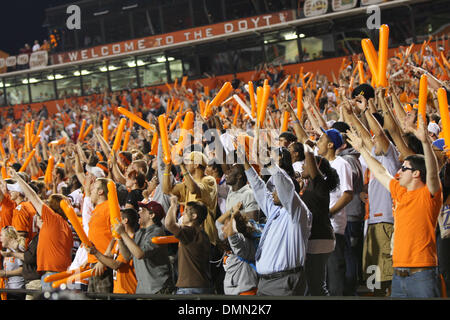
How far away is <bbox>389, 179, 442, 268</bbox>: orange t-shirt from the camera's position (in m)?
3.52

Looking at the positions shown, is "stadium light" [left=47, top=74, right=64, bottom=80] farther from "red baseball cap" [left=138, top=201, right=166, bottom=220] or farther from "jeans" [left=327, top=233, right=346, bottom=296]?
"jeans" [left=327, top=233, right=346, bottom=296]

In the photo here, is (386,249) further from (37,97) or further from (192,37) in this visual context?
(37,97)

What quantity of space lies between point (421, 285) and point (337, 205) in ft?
4.30

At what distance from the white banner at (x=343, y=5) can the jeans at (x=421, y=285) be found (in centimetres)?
1696

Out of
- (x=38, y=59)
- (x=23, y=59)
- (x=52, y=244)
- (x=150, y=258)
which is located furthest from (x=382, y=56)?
(x=23, y=59)

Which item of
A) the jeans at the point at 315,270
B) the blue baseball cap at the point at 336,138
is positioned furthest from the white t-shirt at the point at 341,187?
the jeans at the point at 315,270

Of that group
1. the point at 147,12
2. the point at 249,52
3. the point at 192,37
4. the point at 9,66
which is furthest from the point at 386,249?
the point at 9,66

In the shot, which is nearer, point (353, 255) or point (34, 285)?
point (353, 255)

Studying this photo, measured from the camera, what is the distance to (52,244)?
5.40m

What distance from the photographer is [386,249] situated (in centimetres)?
454

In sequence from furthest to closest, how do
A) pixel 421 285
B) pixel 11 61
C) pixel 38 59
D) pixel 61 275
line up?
pixel 11 61 → pixel 38 59 → pixel 61 275 → pixel 421 285

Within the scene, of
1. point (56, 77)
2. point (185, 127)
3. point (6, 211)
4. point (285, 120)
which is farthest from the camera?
point (56, 77)

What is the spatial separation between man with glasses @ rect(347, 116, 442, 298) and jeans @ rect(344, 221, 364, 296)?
1.44 m

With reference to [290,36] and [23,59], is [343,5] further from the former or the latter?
[23,59]
